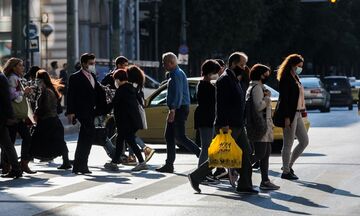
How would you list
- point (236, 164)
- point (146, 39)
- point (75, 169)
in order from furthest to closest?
point (146, 39)
point (75, 169)
point (236, 164)

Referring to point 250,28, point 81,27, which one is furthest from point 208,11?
point 81,27

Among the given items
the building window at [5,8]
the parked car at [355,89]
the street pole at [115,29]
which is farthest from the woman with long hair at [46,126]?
the parked car at [355,89]

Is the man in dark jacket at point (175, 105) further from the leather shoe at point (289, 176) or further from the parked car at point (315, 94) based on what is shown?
the parked car at point (315, 94)

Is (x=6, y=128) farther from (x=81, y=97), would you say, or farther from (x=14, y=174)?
(x=81, y=97)

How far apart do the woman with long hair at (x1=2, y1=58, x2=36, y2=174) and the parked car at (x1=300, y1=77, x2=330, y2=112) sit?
1084 inches

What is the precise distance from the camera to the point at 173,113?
50.2ft

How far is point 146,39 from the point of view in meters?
66.7

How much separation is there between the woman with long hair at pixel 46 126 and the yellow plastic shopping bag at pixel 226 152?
4.63 metres

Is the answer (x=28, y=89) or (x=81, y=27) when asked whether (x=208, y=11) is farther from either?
(x=28, y=89)

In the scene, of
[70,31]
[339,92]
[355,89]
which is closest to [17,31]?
[70,31]

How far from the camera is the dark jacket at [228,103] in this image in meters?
12.6

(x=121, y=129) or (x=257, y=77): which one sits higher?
(x=257, y=77)

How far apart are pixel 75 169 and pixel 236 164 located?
4231mm

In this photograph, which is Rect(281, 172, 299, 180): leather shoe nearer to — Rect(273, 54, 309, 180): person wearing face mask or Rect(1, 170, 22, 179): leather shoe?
Rect(273, 54, 309, 180): person wearing face mask
